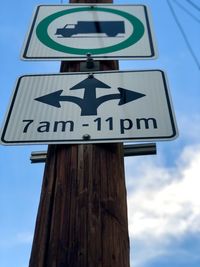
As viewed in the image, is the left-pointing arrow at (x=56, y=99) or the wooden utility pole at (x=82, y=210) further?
the left-pointing arrow at (x=56, y=99)

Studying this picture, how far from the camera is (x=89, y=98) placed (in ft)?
3.81

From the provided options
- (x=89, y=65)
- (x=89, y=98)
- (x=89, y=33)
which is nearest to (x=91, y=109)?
(x=89, y=98)

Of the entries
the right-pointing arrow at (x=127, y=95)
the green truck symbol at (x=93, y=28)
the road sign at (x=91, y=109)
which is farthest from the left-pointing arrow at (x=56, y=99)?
the green truck symbol at (x=93, y=28)

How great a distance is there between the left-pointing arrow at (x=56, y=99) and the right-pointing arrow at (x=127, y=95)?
0.44ft

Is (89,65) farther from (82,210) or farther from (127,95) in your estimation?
(82,210)

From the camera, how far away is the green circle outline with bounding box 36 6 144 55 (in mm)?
1414

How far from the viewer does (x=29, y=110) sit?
3.77ft

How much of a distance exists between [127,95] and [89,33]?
49cm

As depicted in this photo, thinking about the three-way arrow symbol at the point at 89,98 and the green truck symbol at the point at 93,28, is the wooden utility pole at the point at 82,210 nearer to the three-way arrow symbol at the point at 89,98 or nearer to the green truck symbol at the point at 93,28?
the three-way arrow symbol at the point at 89,98

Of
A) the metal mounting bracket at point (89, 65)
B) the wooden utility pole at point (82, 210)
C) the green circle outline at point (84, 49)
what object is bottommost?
the wooden utility pole at point (82, 210)

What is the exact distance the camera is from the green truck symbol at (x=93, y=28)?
4.98ft

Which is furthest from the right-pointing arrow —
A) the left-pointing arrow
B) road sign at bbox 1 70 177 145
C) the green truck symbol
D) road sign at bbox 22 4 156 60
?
the green truck symbol

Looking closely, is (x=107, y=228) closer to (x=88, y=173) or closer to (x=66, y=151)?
(x=88, y=173)

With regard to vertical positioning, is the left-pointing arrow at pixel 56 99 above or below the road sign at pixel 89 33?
below
